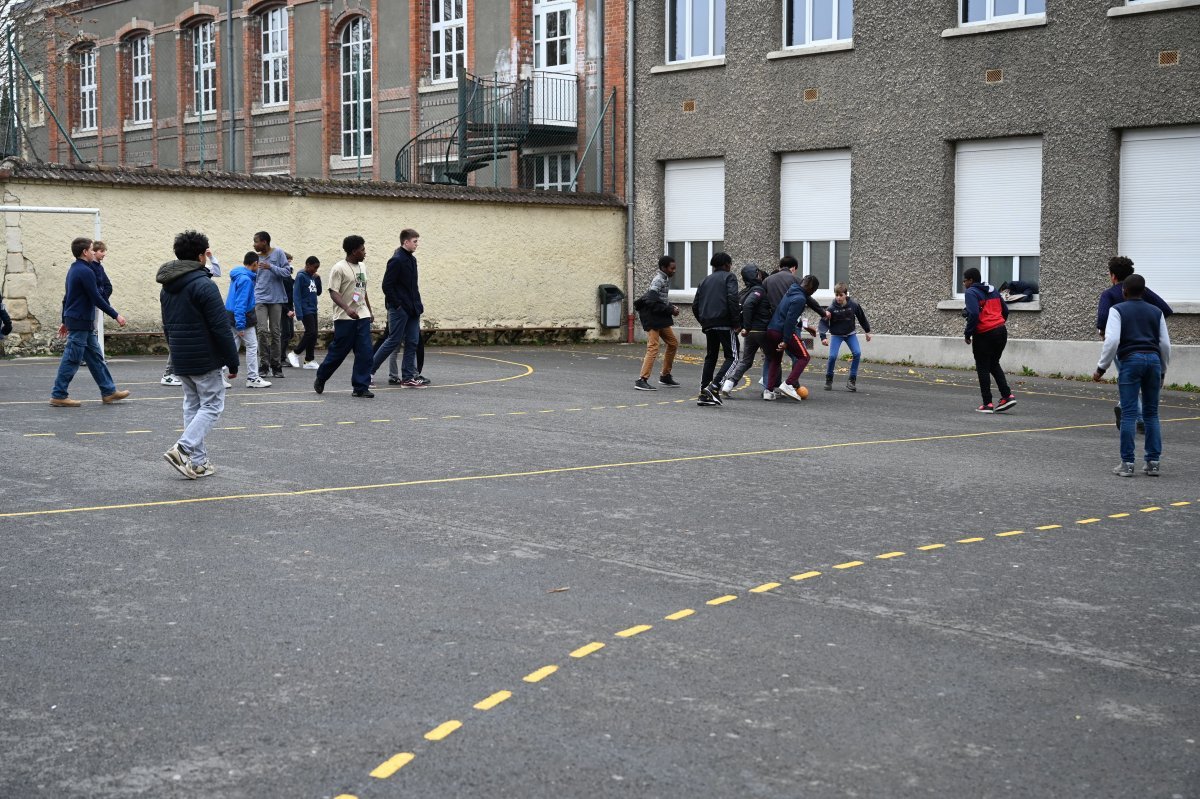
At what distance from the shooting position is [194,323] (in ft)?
33.7

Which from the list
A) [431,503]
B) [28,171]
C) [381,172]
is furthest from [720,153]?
[431,503]

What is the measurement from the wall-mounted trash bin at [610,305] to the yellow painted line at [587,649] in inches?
925

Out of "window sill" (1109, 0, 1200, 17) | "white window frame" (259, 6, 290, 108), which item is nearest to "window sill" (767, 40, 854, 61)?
"window sill" (1109, 0, 1200, 17)

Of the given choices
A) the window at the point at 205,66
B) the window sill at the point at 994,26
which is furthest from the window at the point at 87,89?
the window sill at the point at 994,26

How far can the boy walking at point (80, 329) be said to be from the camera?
1451 cm

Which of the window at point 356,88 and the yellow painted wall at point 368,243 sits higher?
the window at point 356,88

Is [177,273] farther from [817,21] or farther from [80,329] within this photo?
[817,21]

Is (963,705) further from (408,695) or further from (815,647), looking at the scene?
(408,695)

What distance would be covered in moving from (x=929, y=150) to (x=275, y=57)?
19345mm

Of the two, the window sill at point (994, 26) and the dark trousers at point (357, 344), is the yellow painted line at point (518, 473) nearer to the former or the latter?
the dark trousers at point (357, 344)

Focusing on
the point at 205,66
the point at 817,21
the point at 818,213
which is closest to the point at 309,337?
the point at 818,213

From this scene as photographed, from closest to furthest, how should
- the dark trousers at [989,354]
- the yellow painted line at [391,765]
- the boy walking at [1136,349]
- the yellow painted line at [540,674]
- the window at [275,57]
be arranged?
the yellow painted line at [391,765] < the yellow painted line at [540,674] < the boy walking at [1136,349] < the dark trousers at [989,354] < the window at [275,57]

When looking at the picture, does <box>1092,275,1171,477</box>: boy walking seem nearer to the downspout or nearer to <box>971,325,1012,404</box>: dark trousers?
<box>971,325,1012,404</box>: dark trousers

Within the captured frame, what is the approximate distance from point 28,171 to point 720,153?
1236 centimetres
